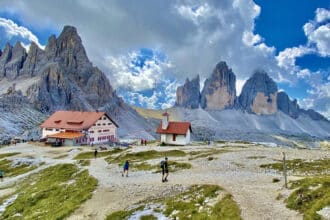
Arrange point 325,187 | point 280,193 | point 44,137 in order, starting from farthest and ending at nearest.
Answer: point 44,137 → point 280,193 → point 325,187

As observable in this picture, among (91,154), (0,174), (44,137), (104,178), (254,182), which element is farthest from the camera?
(44,137)

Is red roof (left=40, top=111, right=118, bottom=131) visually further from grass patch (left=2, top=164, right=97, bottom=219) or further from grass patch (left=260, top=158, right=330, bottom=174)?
grass patch (left=260, top=158, right=330, bottom=174)

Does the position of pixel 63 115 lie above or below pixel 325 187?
above

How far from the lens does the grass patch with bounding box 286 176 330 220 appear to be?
16375 mm

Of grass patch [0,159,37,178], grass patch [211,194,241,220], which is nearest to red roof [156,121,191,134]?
grass patch [0,159,37,178]

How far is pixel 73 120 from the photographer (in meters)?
106

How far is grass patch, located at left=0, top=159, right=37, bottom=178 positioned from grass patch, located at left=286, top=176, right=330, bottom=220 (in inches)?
2093

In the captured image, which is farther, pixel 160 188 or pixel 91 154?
pixel 91 154

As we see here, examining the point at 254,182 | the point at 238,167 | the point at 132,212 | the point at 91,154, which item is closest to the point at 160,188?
the point at 132,212

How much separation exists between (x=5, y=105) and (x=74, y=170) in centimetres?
14620

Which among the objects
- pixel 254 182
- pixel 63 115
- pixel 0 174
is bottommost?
pixel 0 174

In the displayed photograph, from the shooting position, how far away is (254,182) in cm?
2717

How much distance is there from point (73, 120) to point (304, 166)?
87.8 metres

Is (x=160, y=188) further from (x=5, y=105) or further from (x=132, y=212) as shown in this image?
(x=5, y=105)
